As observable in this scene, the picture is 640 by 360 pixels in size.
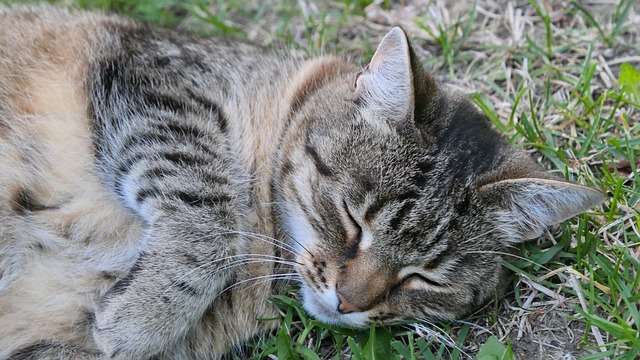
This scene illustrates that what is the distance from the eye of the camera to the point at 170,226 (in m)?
2.85

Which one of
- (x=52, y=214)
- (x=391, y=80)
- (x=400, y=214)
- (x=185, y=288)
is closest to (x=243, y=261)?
(x=185, y=288)

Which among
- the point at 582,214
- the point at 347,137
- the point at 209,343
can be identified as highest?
the point at 347,137

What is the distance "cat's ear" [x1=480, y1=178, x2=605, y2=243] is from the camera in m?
2.72

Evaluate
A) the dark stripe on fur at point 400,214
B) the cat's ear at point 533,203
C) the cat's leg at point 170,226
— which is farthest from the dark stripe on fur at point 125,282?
the cat's ear at point 533,203

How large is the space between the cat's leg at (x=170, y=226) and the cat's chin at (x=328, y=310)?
353 millimetres

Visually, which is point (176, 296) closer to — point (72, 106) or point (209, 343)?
point (209, 343)

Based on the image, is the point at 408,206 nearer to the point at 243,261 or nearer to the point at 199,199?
the point at 243,261

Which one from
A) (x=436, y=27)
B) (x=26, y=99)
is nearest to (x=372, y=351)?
(x=26, y=99)

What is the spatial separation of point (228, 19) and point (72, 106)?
1.95 m

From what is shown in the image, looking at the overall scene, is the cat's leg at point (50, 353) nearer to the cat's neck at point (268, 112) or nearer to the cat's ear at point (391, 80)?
the cat's neck at point (268, 112)

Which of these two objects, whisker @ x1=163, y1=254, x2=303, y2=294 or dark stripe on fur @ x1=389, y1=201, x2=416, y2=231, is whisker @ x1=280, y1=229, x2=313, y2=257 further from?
dark stripe on fur @ x1=389, y1=201, x2=416, y2=231

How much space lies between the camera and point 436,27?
4438mm

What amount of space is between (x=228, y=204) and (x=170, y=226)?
278 mm

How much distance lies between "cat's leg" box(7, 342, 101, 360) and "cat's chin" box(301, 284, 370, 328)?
897mm
